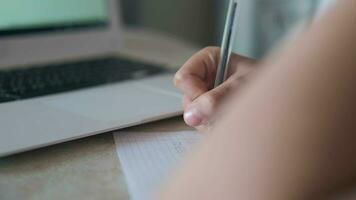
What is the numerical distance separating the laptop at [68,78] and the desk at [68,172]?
0.04 feet

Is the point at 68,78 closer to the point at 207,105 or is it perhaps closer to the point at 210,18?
the point at 207,105

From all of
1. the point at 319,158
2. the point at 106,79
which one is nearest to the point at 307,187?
the point at 319,158

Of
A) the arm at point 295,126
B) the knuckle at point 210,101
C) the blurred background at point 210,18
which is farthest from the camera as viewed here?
the blurred background at point 210,18

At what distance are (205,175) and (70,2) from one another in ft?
2.23

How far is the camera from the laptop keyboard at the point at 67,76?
0.56 m

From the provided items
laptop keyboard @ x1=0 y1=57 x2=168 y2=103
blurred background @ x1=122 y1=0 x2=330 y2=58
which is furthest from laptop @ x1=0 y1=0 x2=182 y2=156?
blurred background @ x1=122 y1=0 x2=330 y2=58

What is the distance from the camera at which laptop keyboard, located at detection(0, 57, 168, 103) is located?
56 cm

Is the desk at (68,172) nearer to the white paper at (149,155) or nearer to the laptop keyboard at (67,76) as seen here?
Result: the white paper at (149,155)

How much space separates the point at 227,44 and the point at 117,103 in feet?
0.54

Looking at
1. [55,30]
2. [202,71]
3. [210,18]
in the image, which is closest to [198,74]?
[202,71]

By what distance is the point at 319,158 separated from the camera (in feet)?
0.80

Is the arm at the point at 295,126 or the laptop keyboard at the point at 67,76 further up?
the arm at the point at 295,126

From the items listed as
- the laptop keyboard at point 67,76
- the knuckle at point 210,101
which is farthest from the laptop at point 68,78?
the knuckle at point 210,101

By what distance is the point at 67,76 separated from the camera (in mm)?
662
